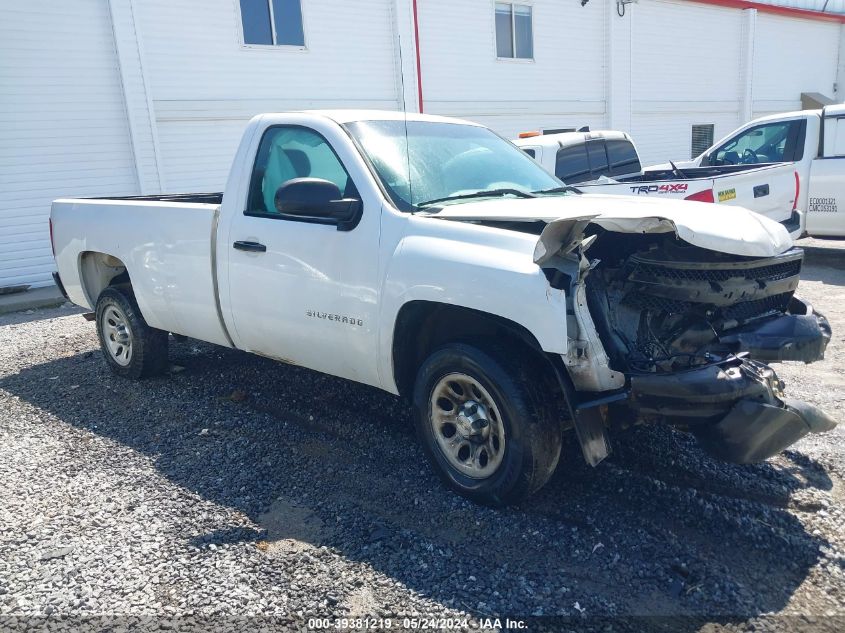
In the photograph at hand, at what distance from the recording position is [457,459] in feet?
12.2

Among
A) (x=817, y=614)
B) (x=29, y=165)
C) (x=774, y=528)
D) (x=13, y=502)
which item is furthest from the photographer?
(x=29, y=165)

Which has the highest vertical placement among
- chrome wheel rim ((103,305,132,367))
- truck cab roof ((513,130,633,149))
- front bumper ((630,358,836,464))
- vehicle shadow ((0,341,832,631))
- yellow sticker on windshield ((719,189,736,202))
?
truck cab roof ((513,130,633,149))

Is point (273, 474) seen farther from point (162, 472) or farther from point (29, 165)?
point (29, 165)

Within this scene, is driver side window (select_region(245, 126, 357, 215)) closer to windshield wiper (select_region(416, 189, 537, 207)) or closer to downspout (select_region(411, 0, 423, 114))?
windshield wiper (select_region(416, 189, 537, 207))

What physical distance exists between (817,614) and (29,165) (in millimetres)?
12514

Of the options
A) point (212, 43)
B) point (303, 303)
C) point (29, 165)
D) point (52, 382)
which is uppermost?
point (212, 43)

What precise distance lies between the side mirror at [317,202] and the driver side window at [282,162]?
431 mm

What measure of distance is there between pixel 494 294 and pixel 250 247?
1.90 m

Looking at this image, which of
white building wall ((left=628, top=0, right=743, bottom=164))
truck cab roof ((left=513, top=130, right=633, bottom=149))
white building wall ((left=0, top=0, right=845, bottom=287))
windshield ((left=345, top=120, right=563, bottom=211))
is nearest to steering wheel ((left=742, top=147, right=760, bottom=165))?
truck cab roof ((left=513, top=130, right=633, bottom=149))

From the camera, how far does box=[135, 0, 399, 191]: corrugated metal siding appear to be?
1259 cm

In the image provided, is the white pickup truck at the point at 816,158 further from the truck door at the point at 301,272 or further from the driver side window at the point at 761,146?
the truck door at the point at 301,272

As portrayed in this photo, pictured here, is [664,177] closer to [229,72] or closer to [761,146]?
[761,146]

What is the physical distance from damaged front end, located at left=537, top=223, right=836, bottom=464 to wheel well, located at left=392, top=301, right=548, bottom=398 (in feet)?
1.15

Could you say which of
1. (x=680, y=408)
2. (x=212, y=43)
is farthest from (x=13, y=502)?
(x=212, y=43)
